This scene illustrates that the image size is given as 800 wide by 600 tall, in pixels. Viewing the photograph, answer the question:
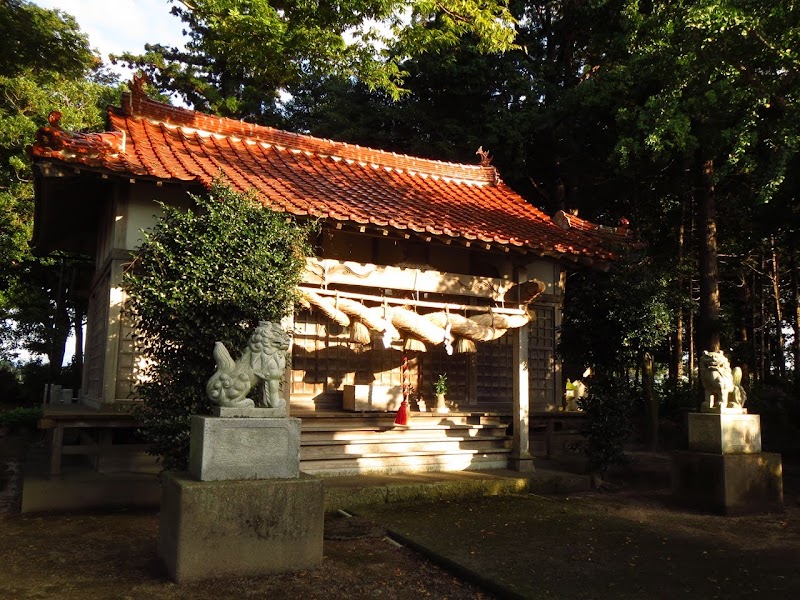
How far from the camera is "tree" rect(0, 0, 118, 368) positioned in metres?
12.7

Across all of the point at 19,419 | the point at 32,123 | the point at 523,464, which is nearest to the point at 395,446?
the point at 523,464

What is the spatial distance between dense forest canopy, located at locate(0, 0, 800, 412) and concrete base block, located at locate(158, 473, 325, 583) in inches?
229

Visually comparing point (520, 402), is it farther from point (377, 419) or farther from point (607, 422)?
point (377, 419)

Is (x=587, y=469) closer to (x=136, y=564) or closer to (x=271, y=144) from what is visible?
(x=136, y=564)

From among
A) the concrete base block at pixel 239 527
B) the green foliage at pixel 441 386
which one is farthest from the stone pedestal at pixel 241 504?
the green foliage at pixel 441 386

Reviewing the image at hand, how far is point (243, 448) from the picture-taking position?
5062 millimetres

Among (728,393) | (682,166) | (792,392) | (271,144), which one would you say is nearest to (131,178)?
(271,144)

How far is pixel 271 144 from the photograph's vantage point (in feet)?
38.4

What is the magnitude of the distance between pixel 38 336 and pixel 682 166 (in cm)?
2272

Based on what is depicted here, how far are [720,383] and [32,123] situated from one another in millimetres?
19201

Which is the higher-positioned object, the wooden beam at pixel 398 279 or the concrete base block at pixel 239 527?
the wooden beam at pixel 398 279

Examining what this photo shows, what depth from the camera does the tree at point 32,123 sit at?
41.7 feet

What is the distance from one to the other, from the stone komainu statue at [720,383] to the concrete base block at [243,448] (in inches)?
221

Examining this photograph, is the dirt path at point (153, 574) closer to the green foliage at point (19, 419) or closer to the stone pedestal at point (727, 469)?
the stone pedestal at point (727, 469)
